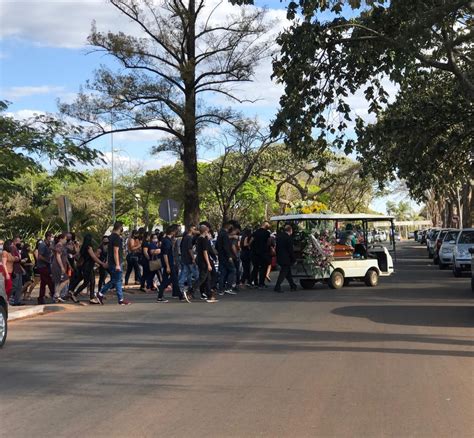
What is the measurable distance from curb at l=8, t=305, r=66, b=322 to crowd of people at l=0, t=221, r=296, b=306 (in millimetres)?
1006

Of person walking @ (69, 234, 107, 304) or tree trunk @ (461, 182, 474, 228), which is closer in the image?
person walking @ (69, 234, 107, 304)

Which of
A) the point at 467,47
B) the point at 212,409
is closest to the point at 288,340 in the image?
the point at 212,409

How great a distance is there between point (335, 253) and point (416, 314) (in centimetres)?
617

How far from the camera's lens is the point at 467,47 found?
69.7 feet

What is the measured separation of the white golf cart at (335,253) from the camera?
18578 mm

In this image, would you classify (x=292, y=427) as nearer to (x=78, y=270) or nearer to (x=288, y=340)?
(x=288, y=340)

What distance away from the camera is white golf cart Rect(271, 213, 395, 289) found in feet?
61.0

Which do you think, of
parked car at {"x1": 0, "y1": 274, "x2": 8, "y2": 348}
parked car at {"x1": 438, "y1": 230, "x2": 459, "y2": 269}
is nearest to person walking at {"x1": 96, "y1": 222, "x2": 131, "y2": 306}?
parked car at {"x1": 0, "y1": 274, "x2": 8, "y2": 348}

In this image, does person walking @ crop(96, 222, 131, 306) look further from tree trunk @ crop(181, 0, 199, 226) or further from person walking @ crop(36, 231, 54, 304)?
tree trunk @ crop(181, 0, 199, 226)

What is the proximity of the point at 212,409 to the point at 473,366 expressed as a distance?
3650mm

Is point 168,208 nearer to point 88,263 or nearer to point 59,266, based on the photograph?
point 88,263

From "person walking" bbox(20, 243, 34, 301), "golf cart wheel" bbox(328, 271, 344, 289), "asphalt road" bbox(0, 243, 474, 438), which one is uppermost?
"person walking" bbox(20, 243, 34, 301)

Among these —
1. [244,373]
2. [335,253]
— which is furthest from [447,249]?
[244,373]

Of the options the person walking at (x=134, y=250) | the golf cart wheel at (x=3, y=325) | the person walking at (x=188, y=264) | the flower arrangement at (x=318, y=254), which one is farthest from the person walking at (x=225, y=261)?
the golf cart wheel at (x=3, y=325)
